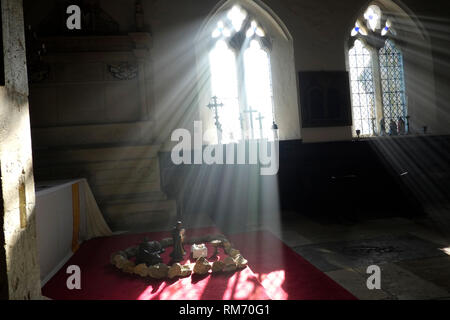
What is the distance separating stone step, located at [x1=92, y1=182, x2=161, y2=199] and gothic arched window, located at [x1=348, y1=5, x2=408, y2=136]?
4.45 meters

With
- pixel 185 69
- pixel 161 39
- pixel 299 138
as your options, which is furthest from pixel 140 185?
pixel 299 138

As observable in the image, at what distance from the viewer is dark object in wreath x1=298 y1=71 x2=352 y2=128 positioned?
6516 millimetres

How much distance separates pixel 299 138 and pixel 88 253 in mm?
4373

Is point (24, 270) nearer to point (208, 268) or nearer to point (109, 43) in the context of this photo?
point (208, 268)

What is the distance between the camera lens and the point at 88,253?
3.65 m

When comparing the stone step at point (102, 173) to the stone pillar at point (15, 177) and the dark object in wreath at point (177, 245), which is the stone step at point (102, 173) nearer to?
the dark object in wreath at point (177, 245)

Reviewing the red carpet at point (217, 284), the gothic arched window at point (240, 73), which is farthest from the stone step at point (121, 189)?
the red carpet at point (217, 284)

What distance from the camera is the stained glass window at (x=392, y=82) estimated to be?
7.27 meters

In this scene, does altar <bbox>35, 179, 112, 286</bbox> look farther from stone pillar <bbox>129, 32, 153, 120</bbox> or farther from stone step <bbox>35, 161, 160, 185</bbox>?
stone pillar <bbox>129, 32, 153, 120</bbox>

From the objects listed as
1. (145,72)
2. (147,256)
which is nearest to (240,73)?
(145,72)

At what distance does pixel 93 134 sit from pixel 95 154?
49 cm

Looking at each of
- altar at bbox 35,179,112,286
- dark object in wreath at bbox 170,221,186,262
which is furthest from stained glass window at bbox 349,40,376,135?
altar at bbox 35,179,112,286

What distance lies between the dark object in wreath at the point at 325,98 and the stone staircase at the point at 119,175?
3.04 m

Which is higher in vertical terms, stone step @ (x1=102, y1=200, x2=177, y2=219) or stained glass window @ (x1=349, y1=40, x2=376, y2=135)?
stained glass window @ (x1=349, y1=40, x2=376, y2=135)
